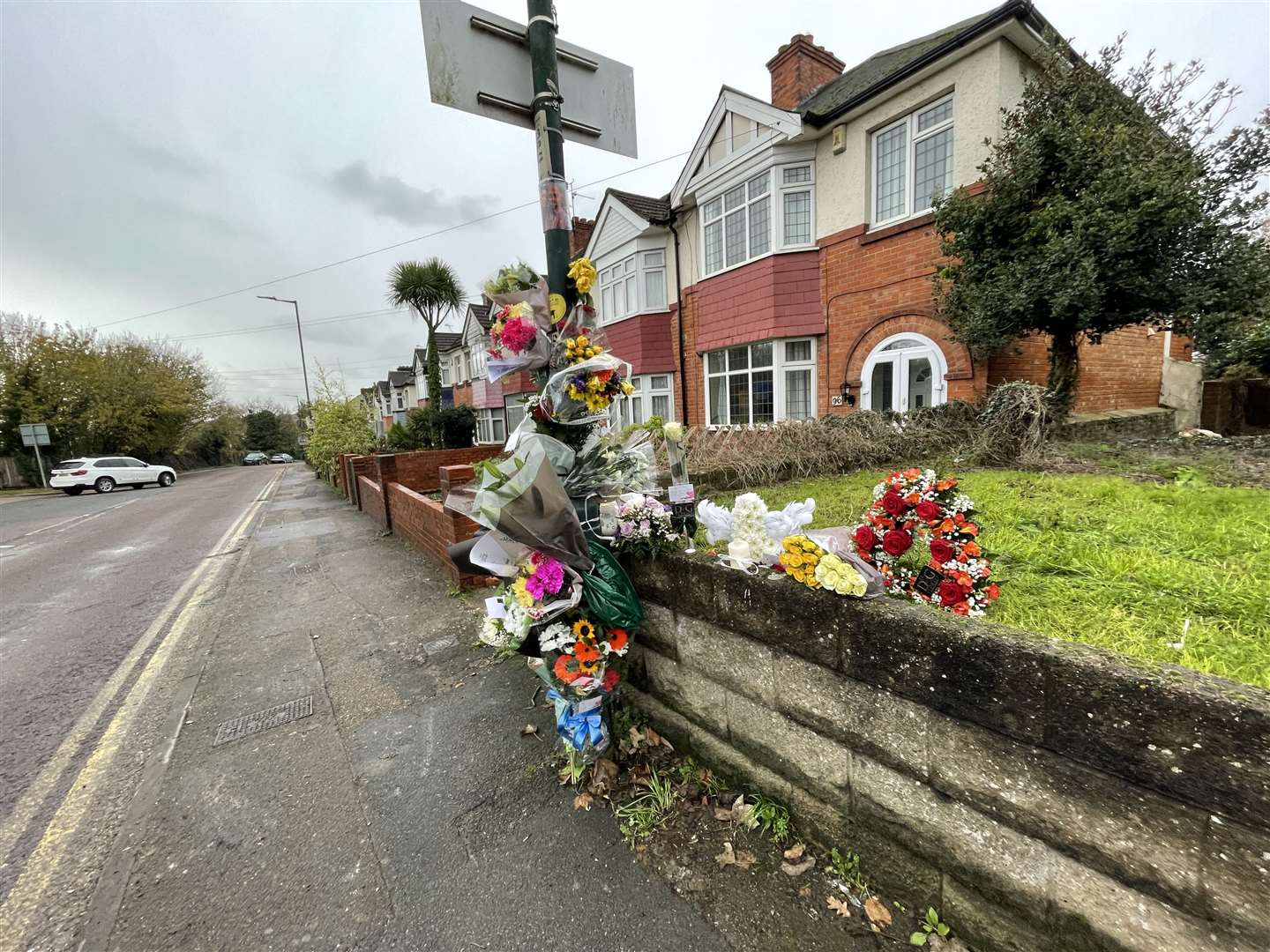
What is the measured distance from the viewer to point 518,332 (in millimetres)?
2566

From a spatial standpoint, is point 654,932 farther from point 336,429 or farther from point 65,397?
point 65,397

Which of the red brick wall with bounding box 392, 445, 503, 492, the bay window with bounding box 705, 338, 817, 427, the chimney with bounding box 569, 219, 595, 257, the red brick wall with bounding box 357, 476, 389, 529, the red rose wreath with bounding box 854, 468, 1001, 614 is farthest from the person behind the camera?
the chimney with bounding box 569, 219, 595, 257

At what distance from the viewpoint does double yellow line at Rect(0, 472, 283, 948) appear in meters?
2.08

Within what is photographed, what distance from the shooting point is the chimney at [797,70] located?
11828 millimetres

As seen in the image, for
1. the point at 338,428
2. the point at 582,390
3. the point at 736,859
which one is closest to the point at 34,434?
the point at 338,428

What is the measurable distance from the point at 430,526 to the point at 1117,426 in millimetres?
11111

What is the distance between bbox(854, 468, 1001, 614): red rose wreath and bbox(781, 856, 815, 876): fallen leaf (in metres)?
1.13

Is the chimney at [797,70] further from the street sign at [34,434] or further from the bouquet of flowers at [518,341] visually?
the street sign at [34,434]

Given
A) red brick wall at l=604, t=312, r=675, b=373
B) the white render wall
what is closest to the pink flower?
the white render wall

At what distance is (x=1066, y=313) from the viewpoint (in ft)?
22.7

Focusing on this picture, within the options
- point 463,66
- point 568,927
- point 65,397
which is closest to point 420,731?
point 568,927

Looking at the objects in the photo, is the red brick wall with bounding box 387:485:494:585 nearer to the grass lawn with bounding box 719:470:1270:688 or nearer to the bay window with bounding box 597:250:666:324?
the grass lawn with bounding box 719:470:1270:688

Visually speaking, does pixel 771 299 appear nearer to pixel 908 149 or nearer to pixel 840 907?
pixel 908 149

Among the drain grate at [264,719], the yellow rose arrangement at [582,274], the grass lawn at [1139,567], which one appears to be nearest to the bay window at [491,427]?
the drain grate at [264,719]
